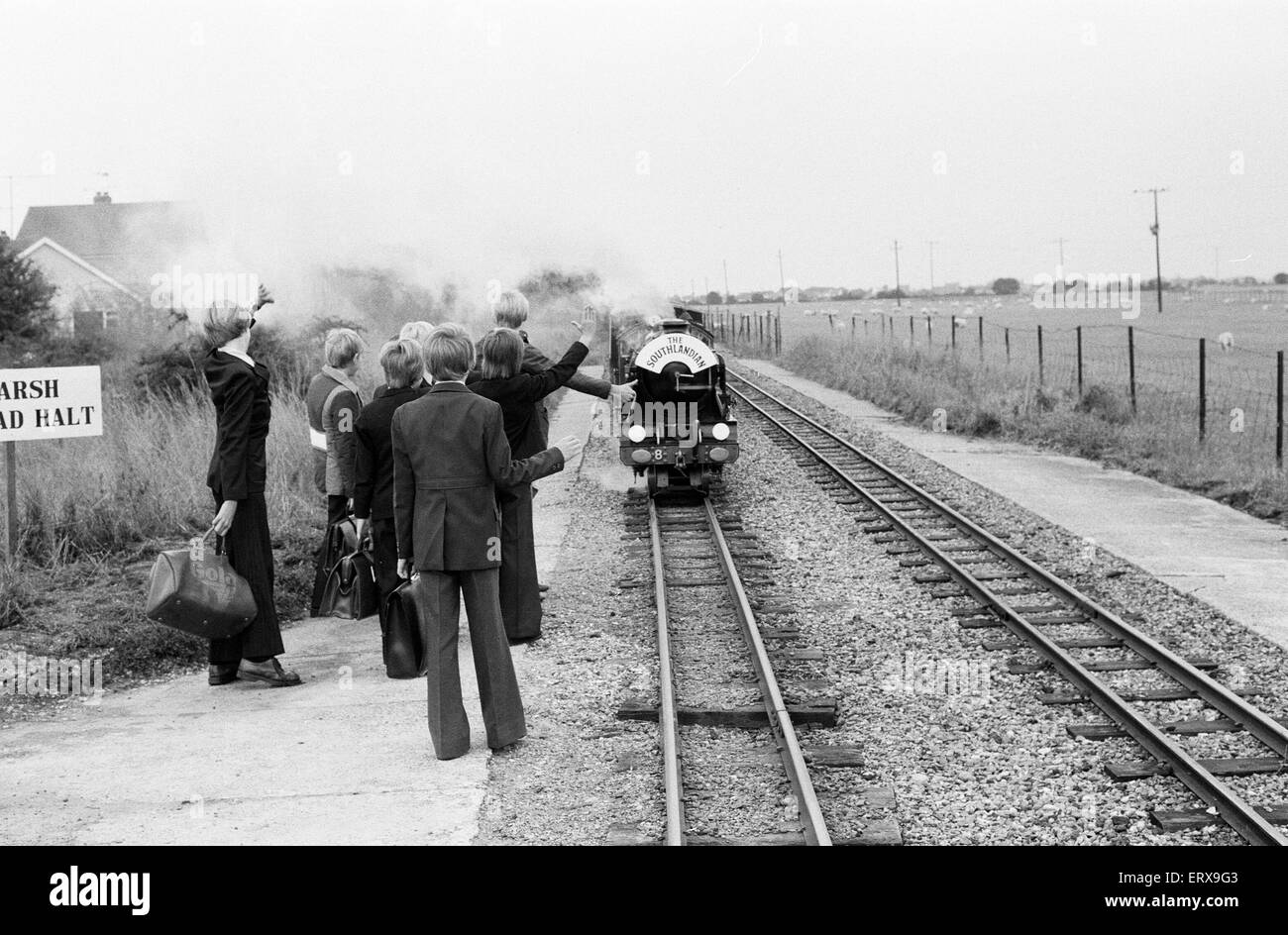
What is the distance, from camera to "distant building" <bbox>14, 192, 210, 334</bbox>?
35100mm

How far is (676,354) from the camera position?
14.7 meters

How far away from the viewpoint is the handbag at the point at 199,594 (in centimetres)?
698

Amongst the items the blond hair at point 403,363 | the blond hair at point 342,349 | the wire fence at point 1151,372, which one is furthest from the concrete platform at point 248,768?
the wire fence at point 1151,372

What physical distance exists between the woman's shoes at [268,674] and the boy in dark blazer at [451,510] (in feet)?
5.37

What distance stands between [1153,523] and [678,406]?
5.17 metres

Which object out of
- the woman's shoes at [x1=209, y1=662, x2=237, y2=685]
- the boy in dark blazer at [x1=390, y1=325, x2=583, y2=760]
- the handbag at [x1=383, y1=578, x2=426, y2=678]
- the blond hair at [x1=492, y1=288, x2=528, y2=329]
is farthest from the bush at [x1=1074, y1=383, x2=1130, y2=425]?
the boy in dark blazer at [x1=390, y1=325, x2=583, y2=760]

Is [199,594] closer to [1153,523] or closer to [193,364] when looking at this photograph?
[1153,523]

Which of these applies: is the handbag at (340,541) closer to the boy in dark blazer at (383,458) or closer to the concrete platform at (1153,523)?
the boy in dark blazer at (383,458)

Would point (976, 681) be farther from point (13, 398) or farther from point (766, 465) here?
point (766, 465)

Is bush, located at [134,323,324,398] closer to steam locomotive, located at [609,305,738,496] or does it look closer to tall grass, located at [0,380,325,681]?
tall grass, located at [0,380,325,681]

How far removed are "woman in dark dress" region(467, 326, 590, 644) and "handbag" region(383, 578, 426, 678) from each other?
0.84 m
